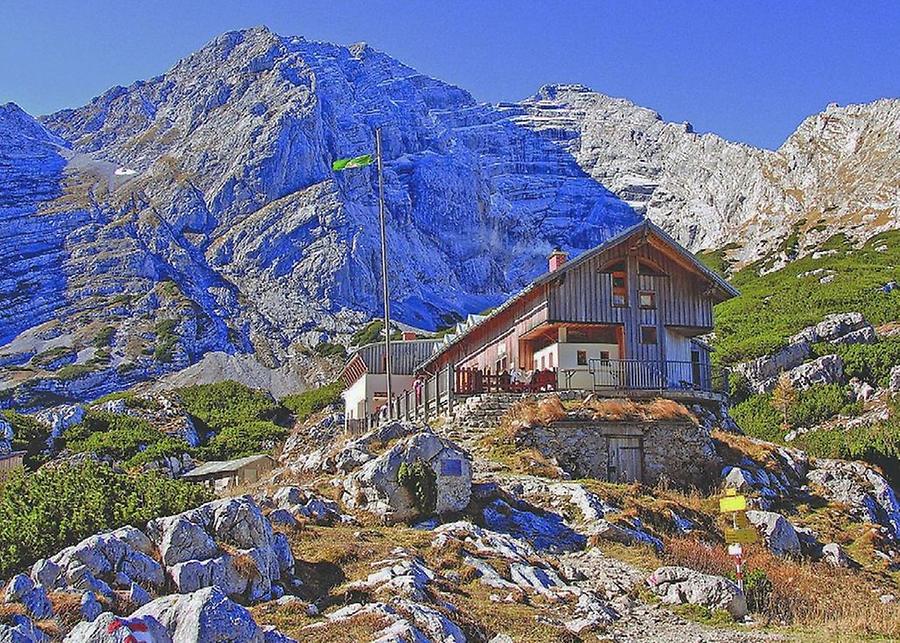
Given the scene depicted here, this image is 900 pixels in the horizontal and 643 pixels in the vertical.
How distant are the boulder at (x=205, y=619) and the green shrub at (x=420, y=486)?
415 inches

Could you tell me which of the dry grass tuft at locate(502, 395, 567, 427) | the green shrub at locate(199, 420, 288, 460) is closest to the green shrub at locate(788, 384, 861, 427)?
the dry grass tuft at locate(502, 395, 567, 427)

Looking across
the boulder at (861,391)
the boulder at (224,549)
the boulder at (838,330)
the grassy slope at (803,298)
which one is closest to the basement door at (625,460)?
the boulder at (224,549)

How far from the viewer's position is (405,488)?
21.7 meters

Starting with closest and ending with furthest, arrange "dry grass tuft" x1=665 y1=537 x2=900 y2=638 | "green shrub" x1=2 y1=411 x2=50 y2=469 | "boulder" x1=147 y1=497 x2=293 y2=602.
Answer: "boulder" x1=147 y1=497 x2=293 y2=602 < "dry grass tuft" x1=665 y1=537 x2=900 y2=638 < "green shrub" x1=2 y1=411 x2=50 y2=469

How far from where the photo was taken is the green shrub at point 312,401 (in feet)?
253

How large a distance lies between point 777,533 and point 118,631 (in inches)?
704

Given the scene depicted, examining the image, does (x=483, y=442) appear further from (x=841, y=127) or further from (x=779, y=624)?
(x=841, y=127)

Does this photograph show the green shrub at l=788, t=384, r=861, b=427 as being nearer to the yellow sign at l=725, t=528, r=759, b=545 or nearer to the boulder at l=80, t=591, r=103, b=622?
the yellow sign at l=725, t=528, r=759, b=545

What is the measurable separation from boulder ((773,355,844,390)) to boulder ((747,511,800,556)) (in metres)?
40.1

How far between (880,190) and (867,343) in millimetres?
77821

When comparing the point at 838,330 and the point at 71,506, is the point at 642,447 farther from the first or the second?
the point at 838,330

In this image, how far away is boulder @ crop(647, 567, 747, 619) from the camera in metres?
16.4

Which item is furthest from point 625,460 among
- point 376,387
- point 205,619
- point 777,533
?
point 376,387

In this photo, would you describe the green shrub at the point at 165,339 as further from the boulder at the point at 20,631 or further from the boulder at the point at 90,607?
the boulder at the point at 20,631
